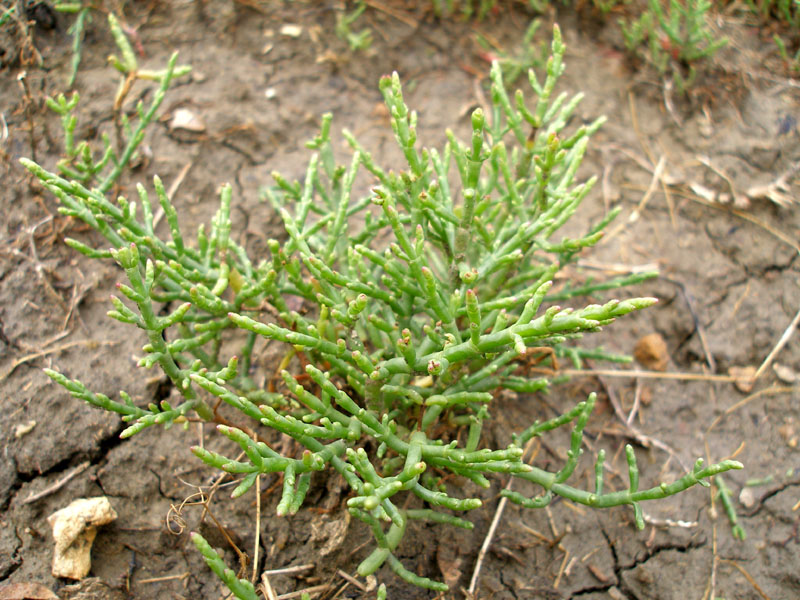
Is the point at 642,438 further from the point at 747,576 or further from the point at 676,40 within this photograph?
the point at 676,40

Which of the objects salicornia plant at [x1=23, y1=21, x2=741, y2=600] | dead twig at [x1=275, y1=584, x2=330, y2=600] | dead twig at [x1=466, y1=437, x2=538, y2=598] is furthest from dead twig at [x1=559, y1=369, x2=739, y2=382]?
dead twig at [x1=275, y1=584, x2=330, y2=600]

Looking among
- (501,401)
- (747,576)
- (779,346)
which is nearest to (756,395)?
(779,346)

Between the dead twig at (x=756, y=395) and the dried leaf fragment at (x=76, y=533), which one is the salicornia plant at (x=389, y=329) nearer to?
the dried leaf fragment at (x=76, y=533)

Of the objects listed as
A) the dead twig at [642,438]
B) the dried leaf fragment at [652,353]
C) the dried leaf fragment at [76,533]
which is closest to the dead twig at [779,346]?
the dried leaf fragment at [652,353]

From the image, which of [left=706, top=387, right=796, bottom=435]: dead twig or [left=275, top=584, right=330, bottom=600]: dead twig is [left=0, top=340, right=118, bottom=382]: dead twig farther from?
[left=706, top=387, right=796, bottom=435]: dead twig

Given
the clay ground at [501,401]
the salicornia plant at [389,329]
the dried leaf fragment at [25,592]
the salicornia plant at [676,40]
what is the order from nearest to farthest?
the salicornia plant at [389,329]
the dried leaf fragment at [25,592]
the clay ground at [501,401]
the salicornia plant at [676,40]

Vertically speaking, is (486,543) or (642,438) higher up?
(642,438)
